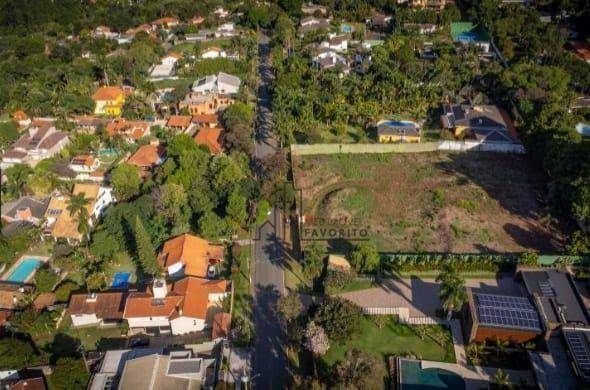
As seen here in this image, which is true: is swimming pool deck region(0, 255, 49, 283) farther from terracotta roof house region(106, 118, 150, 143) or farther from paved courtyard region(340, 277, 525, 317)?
paved courtyard region(340, 277, 525, 317)

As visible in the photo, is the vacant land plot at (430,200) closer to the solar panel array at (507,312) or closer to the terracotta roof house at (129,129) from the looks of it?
the solar panel array at (507,312)

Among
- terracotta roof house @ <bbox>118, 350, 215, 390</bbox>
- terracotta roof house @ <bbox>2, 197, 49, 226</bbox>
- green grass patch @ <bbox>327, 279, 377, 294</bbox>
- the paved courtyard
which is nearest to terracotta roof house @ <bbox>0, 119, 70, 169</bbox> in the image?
terracotta roof house @ <bbox>2, 197, 49, 226</bbox>

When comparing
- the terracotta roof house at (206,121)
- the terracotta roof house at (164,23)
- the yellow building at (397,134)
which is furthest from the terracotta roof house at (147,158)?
the terracotta roof house at (164,23)

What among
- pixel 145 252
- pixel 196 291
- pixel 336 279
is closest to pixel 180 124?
pixel 145 252

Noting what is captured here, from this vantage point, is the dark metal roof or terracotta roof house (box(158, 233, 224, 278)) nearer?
the dark metal roof

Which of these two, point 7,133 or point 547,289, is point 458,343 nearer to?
point 547,289

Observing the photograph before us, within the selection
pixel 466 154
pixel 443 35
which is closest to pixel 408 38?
pixel 443 35

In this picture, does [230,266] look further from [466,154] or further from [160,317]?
[466,154]
